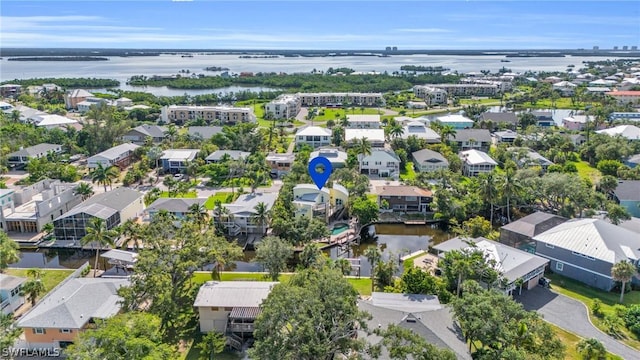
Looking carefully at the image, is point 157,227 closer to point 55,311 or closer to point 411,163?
point 55,311

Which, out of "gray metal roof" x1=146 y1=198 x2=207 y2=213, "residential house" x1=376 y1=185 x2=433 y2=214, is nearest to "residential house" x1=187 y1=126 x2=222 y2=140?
"gray metal roof" x1=146 y1=198 x2=207 y2=213

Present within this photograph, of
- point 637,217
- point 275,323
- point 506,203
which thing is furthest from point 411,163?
point 275,323

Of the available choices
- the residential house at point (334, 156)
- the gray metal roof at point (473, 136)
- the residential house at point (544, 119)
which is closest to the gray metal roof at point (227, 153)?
the residential house at point (334, 156)

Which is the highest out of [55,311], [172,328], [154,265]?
[154,265]

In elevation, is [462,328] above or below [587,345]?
above

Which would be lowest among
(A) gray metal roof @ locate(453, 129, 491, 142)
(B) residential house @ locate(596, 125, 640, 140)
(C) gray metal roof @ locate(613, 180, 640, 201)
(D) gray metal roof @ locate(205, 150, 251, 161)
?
(C) gray metal roof @ locate(613, 180, 640, 201)

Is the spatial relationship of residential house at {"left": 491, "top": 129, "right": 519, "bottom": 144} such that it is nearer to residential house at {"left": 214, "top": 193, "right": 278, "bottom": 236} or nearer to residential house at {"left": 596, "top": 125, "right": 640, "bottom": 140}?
residential house at {"left": 596, "top": 125, "right": 640, "bottom": 140}
